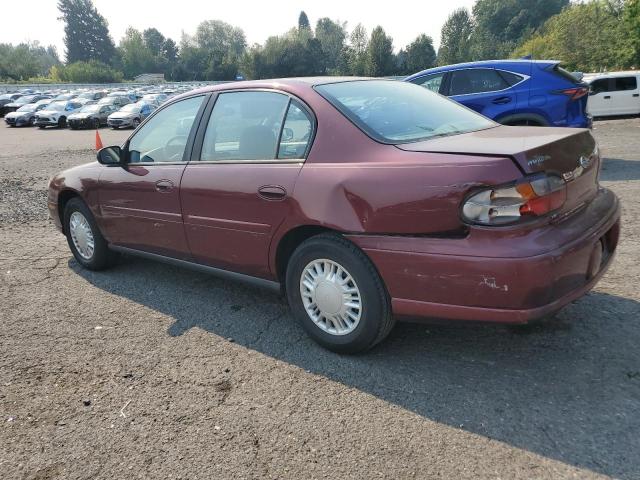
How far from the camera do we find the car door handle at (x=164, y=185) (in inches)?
157

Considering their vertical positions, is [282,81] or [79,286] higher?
→ [282,81]

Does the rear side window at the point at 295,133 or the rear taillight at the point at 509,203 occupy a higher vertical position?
the rear side window at the point at 295,133

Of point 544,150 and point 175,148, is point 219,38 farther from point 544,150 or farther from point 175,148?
point 544,150

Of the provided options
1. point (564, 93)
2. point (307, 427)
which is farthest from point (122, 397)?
point (564, 93)

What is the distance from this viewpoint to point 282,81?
12.1 feet

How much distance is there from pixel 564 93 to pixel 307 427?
22.8 ft

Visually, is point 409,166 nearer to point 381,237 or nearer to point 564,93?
point 381,237

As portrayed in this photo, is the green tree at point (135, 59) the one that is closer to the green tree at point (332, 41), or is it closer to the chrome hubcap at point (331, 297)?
the green tree at point (332, 41)

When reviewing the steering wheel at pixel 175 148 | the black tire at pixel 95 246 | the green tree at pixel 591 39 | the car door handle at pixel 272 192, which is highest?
the green tree at pixel 591 39

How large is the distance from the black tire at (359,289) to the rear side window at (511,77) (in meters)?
6.12

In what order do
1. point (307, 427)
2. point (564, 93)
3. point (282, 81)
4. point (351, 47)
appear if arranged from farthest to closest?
point (351, 47) < point (564, 93) < point (282, 81) < point (307, 427)

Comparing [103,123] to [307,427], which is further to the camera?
[103,123]

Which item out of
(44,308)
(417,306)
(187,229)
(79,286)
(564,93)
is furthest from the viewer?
(564,93)

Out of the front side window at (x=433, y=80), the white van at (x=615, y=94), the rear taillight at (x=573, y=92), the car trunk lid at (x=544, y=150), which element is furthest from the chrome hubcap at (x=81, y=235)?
the white van at (x=615, y=94)
